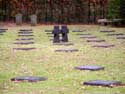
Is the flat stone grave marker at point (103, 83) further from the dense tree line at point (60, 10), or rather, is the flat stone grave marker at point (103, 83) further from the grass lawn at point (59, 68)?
the dense tree line at point (60, 10)

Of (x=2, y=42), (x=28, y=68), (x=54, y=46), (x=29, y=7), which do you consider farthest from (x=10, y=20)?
(x=28, y=68)

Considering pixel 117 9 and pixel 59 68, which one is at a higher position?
pixel 117 9

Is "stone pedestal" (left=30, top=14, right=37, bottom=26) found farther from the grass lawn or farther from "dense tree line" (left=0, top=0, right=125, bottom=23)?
the grass lawn

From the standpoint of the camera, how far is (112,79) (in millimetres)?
7945

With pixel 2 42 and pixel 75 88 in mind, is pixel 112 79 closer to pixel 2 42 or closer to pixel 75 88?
pixel 75 88

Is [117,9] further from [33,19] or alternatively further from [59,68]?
[59,68]

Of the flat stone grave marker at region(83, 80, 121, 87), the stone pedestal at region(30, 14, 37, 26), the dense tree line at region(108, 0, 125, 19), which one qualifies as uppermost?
the dense tree line at region(108, 0, 125, 19)

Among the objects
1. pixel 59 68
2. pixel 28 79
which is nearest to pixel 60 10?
pixel 59 68

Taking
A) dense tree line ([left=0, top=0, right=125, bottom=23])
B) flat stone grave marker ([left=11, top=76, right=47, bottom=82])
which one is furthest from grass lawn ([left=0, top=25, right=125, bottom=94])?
dense tree line ([left=0, top=0, right=125, bottom=23])

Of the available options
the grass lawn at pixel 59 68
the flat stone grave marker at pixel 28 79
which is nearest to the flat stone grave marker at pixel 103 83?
the grass lawn at pixel 59 68

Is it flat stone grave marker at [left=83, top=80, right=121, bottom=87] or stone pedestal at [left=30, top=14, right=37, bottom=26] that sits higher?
stone pedestal at [left=30, top=14, right=37, bottom=26]

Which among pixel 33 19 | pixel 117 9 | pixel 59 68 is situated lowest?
pixel 59 68

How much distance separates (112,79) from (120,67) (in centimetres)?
161

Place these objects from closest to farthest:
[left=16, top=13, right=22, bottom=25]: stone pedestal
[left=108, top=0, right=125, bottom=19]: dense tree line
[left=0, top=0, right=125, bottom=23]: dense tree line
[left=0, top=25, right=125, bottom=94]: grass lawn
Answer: [left=0, top=25, right=125, bottom=94]: grass lawn < [left=108, top=0, right=125, bottom=19]: dense tree line < [left=16, top=13, right=22, bottom=25]: stone pedestal < [left=0, top=0, right=125, bottom=23]: dense tree line
